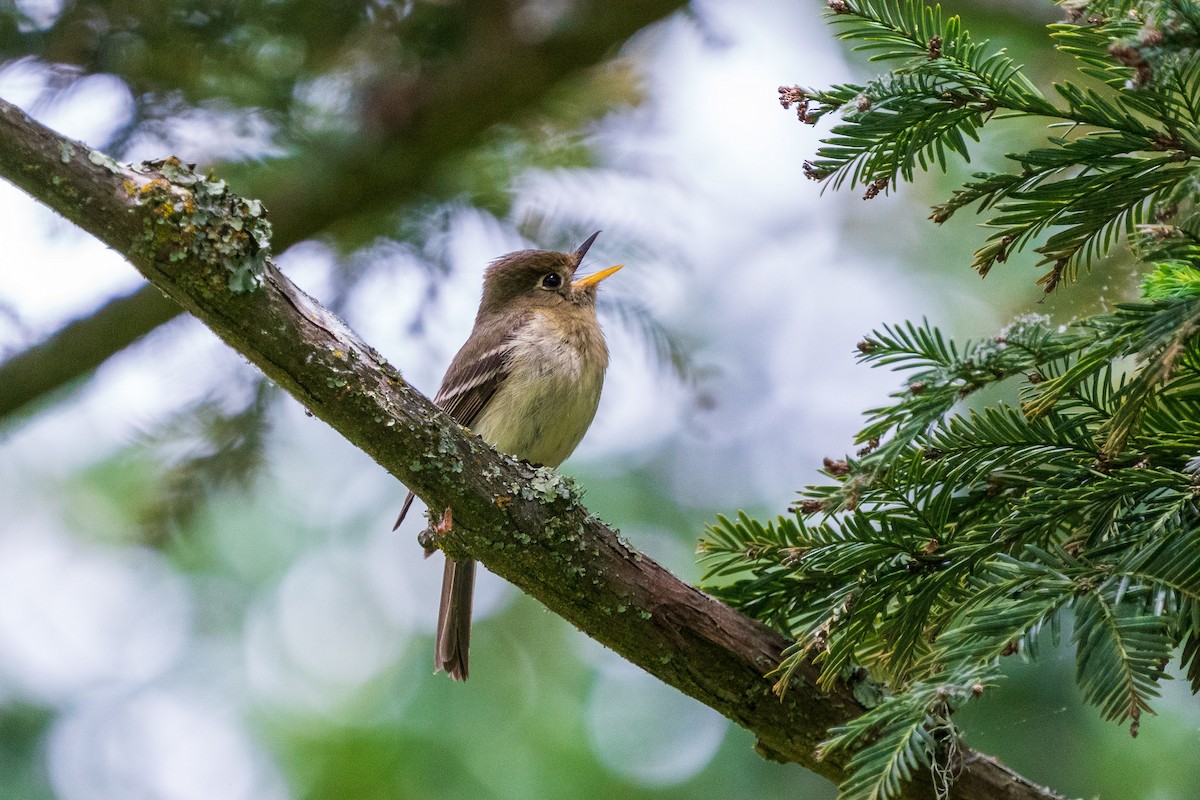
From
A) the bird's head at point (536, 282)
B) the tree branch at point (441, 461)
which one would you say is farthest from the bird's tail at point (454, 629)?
the tree branch at point (441, 461)

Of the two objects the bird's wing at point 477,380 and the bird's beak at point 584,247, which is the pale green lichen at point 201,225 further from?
the bird's beak at point 584,247

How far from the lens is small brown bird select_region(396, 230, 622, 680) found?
5156 mm

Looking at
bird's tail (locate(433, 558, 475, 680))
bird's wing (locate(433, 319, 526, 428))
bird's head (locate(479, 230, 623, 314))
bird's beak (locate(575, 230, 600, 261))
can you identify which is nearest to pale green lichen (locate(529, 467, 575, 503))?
bird's tail (locate(433, 558, 475, 680))

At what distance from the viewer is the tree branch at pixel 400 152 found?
4816mm

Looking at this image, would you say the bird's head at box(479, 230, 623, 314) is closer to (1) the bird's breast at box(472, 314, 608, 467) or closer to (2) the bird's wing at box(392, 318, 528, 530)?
(2) the bird's wing at box(392, 318, 528, 530)

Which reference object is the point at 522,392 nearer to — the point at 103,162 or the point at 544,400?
the point at 544,400

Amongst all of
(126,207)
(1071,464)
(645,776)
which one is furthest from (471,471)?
(645,776)

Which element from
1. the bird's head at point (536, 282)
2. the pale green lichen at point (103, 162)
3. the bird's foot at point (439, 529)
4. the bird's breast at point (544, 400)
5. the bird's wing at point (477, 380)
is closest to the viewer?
the pale green lichen at point (103, 162)

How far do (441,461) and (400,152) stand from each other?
2.34 m

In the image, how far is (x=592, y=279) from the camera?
19.5ft

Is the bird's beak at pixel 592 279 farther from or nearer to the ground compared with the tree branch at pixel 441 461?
farther from the ground

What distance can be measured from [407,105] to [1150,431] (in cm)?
348

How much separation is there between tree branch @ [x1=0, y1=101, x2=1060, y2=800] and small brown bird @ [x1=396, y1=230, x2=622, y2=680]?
5.84ft

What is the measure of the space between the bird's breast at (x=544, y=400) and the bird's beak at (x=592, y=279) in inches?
16.7
